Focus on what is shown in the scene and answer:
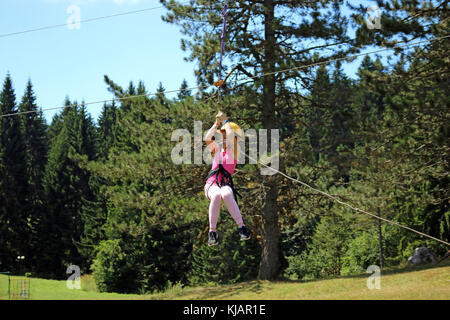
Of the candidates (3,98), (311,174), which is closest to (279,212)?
(311,174)

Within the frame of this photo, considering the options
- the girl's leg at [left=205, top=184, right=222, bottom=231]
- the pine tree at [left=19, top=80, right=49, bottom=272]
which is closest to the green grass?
the girl's leg at [left=205, top=184, right=222, bottom=231]

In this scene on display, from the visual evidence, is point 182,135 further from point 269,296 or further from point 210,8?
point 269,296

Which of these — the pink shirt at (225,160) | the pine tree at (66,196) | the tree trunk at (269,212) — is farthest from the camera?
the pine tree at (66,196)

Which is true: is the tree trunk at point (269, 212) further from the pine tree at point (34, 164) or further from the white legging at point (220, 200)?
the pine tree at point (34, 164)

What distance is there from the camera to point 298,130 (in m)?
15.7

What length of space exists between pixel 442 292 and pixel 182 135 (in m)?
8.17

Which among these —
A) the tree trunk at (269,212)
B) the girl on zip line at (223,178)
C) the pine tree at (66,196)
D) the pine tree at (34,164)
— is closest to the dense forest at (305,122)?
the tree trunk at (269,212)

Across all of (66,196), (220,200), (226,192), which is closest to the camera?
(226,192)

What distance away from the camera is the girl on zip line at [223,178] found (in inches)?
243

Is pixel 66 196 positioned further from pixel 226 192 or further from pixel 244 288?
pixel 226 192

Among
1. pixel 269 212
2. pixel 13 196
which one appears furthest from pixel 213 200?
pixel 13 196

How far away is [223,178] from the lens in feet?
20.7

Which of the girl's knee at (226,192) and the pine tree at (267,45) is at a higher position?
the pine tree at (267,45)

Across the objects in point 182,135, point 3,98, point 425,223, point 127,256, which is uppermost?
point 3,98
